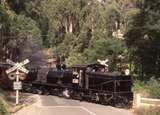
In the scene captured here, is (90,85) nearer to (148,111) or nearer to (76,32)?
(148,111)

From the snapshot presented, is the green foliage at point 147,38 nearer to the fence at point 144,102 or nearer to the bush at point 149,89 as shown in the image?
the bush at point 149,89

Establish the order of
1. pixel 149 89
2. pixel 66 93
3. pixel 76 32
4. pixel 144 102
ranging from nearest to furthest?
pixel 144 102 → pixel 149 89 → pixel 66 93 → pixel 76 32

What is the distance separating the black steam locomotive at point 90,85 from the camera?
3878 centimetres

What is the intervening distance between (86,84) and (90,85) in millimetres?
652

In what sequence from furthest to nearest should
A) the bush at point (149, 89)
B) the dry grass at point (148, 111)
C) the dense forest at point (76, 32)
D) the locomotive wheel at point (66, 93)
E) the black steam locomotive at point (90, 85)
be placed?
the dense forest at point (76, 32) → the locomotive wheel at point (66, 93) → the black steam locomotive at point (90, 85) → the bush at point (149, 89) → the dry grass at point (148, 111)

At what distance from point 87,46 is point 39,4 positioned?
11.9 metres

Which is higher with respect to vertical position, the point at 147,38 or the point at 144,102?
the point at 147,38

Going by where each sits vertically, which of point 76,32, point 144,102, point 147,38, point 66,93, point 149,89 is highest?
point 76,32

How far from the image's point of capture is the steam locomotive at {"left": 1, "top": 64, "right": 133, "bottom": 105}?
38.8m

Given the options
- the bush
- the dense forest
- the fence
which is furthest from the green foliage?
the fence

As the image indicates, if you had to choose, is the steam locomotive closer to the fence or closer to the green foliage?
the green foliage

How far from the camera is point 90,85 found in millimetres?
40781

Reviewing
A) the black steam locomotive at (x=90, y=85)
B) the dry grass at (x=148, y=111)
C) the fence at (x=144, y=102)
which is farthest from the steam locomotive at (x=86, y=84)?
the dry grass at (x=148, y=111)

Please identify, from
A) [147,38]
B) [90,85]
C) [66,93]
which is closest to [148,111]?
[90,85]
